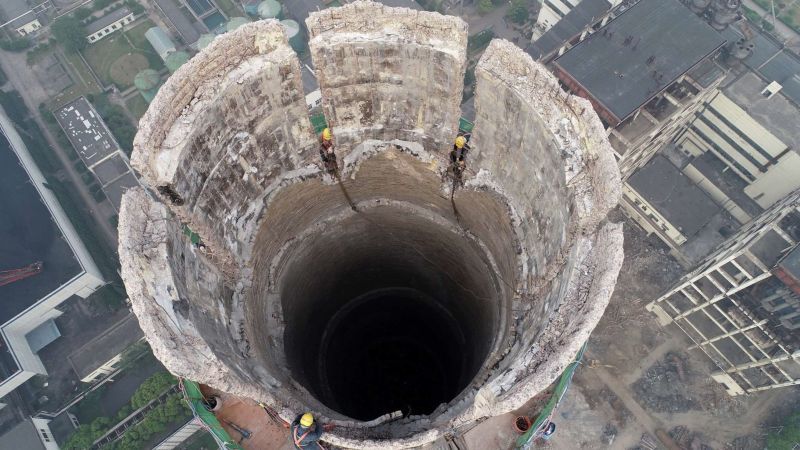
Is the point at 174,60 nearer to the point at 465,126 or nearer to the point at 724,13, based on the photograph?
the point at 465,126

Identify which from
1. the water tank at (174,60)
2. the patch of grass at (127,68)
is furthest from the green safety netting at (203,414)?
the patch of grass at (127,68)

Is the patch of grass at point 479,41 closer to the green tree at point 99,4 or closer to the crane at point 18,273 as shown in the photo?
the green tree at point 99,4

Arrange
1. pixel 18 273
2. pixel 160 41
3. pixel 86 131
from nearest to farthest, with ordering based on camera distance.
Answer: pixel 18 273, pixel 86 131, pixel 160 41

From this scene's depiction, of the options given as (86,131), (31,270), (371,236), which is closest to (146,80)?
(86,131)

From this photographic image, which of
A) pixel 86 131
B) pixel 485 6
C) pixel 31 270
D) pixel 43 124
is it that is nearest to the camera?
pixel 31 270

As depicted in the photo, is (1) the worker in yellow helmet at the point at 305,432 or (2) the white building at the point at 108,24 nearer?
(1) the worker in yellow helmet at the point at 305,432

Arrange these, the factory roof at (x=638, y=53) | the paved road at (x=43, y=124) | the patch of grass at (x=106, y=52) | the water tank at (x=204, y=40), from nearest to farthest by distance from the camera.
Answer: the factory roof at (x=638, y=53)
the paved road at (x=43, y=124)
the water tank at (x=204, y=40)
the patch of grass at (x=106, y=52)

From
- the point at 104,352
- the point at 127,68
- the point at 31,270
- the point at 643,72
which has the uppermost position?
the point at 643,72
